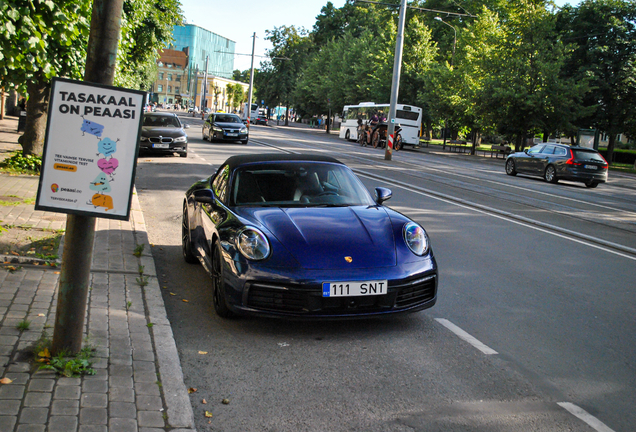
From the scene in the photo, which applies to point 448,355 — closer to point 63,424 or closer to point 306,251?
point 306,251

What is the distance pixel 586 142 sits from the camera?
40250mm

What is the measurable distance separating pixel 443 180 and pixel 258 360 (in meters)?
15.8

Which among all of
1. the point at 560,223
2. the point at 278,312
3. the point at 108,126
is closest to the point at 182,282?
the point at 278,312

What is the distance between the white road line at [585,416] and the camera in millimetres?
3517

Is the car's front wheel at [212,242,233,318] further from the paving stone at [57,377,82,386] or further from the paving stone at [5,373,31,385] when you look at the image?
the paving stone at [5,373,31,385]

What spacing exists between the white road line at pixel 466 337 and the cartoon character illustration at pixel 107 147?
2.91m


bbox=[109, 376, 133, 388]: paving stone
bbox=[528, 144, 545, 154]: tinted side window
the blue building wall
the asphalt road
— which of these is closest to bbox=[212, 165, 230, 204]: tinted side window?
the asphalt road

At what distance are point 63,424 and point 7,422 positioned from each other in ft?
0.84

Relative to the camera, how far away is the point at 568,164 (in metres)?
22.4

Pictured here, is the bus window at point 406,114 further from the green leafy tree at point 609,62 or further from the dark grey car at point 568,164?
the dark grey car at point 568,164

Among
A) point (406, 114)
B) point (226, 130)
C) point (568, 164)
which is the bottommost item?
point (568, 164)

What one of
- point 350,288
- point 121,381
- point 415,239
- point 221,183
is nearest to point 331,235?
point 350,288

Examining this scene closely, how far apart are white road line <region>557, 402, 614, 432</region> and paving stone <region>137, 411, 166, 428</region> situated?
230 centimetres

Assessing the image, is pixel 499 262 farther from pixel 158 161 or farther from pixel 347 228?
pixel 158 161
